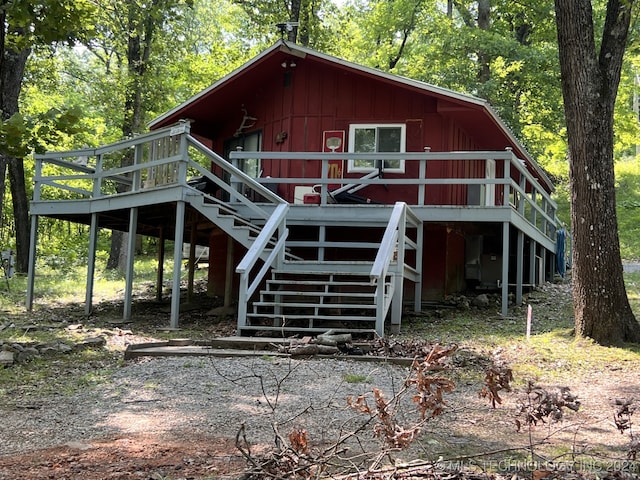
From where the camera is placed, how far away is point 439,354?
322cm

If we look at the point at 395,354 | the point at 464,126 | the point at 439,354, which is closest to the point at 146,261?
the point at 464,126

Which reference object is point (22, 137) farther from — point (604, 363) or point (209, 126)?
point (209, 126)

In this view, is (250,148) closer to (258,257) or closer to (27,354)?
(258,257)

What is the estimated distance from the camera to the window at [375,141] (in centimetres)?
1290

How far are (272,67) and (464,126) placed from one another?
172 inches

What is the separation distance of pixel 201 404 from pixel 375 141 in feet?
28.5

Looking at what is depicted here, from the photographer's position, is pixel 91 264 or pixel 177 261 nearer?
pixel 177 261

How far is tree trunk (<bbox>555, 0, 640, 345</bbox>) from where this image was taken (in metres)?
7.79

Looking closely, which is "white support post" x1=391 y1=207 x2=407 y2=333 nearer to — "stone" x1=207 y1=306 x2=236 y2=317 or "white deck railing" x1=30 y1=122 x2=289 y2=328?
"white deck railing" x1=30 y1=122 x2=289 y2=328

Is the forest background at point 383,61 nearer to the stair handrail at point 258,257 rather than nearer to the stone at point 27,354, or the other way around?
the stair handrail at point 258,257

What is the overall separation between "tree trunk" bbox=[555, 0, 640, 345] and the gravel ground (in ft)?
9.21

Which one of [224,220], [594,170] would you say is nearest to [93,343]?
[224,220]

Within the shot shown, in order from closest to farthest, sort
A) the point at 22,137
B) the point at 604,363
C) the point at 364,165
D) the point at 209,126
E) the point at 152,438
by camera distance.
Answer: the point at 152,438
the point at 22,137
the point at 604,363
the point at 364,165
the point at 209,126

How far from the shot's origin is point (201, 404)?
539 cm
